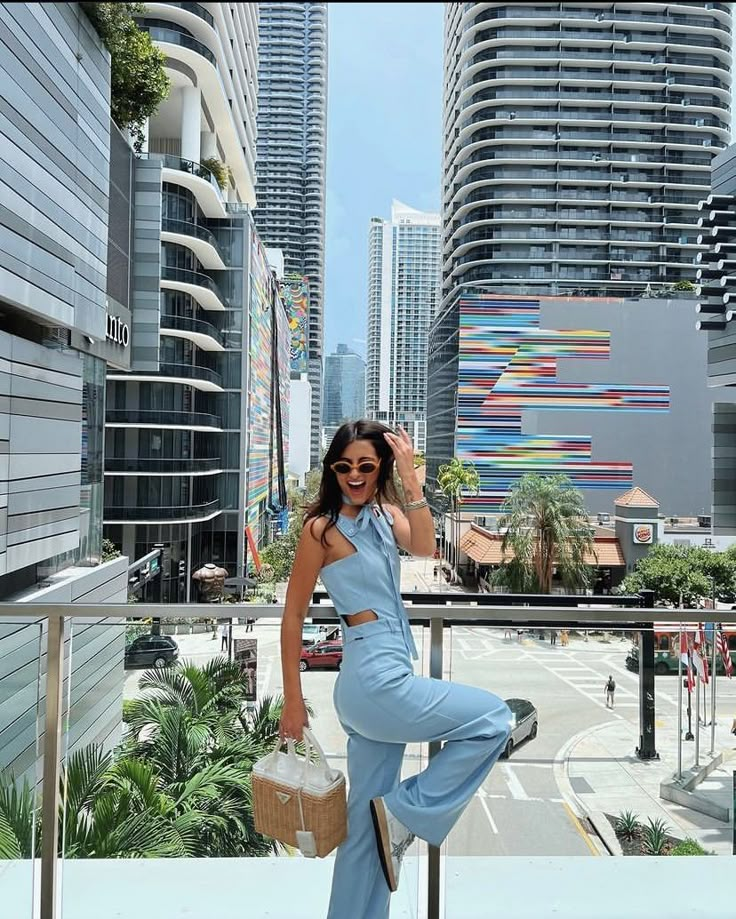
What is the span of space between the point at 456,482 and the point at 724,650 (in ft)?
102

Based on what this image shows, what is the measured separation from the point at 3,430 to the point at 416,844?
539 cm

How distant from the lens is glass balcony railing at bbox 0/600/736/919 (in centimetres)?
172

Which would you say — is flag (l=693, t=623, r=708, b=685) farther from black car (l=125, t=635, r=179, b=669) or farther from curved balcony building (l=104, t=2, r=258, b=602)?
curved balcony building (l=104, t=2, r=258, b=602)

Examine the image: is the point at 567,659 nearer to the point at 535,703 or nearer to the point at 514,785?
the point at 535,703

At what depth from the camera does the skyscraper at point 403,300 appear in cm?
4647

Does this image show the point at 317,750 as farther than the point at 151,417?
No

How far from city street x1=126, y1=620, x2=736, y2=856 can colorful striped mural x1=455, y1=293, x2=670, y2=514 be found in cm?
3210

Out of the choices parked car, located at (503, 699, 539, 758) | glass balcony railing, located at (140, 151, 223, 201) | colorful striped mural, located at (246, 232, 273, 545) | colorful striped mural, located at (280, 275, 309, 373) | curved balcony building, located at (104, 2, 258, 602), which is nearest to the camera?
parked car, located at (503, 699, 539, 758)

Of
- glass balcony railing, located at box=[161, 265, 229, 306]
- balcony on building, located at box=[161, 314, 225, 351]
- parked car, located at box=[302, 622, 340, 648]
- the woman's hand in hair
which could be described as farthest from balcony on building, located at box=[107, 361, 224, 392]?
the woman's hand in hair

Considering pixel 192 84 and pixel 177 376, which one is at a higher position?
pixel 192 84

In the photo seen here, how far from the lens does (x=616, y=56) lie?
143 feet

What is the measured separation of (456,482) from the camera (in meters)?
32.7

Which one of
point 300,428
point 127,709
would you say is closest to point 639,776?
point 127,709

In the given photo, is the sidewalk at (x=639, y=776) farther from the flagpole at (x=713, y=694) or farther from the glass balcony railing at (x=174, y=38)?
the glass balcony railing at (x=174, y=38)
